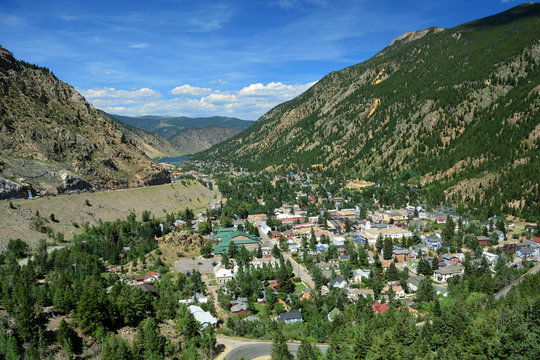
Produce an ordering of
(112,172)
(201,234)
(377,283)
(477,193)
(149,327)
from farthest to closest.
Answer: (112,172), (477,193), (201,234), (377,283), (149,327)

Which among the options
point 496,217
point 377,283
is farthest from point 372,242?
point 496,217

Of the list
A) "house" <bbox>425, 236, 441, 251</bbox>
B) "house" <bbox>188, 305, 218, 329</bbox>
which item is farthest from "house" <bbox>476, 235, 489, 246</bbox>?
"house" <bbox>188, 305, 218, 329</bbox>

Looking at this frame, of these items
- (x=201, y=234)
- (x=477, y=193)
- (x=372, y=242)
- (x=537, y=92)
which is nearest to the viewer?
(x=372, y=242)

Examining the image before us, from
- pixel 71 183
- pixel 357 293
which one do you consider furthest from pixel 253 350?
pixel 71 183

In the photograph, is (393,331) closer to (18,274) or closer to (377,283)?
(377,283)

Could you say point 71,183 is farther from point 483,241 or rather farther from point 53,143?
point 483,241

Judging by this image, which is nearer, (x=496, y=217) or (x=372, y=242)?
(x=372, y=242)

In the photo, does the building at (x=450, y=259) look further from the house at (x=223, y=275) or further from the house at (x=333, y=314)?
the house at (x=223, y=275)
